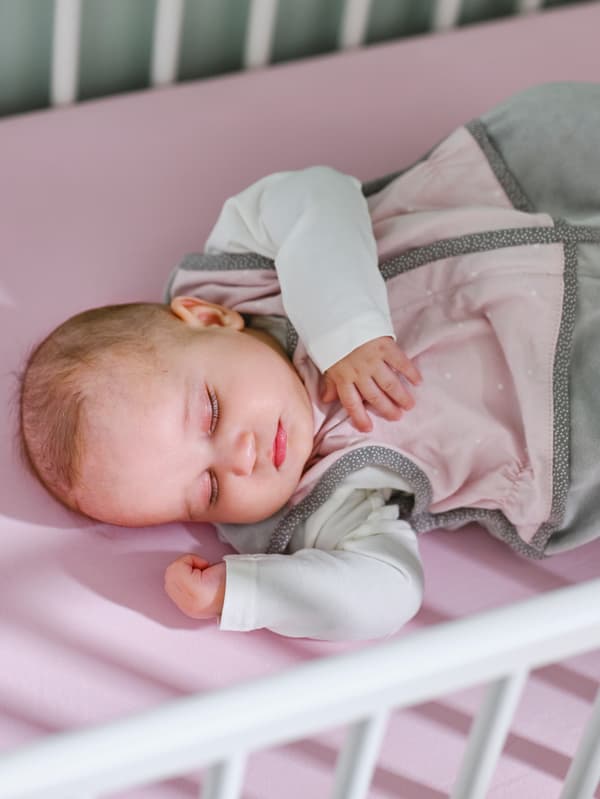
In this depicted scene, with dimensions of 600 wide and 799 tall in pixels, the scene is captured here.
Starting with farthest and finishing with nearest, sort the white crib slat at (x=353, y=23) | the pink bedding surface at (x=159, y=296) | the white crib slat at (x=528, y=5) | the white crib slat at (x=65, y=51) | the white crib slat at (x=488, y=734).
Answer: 1. the white crib slat at (x=528, y=5)
2. the white crib slat at (x=353, y=23)
3. the white crib slat at (x=65, y=51)
4. the pink bedding surface at (x=159, y=296)
5. the white crib slat at (x=488, y=734)

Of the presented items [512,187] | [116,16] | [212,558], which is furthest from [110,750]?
[116,16]

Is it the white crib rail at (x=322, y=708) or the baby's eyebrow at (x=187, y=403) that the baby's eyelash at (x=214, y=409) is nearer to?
the baby's eyebrow at (x=187, y=403)

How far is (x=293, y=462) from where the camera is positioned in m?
0.96

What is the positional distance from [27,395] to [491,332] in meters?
0.38

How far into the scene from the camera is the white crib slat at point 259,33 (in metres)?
1.39

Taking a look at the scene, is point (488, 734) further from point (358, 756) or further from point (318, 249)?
point (318, 249)

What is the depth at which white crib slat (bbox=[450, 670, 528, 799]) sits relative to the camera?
62 cm

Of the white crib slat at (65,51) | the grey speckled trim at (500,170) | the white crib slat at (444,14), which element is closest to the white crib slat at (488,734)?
the grey speckled trim at (500,170)

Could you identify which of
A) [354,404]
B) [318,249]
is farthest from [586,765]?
[318,249]

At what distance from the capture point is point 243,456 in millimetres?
908

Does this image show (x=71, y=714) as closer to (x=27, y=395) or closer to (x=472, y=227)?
(x=27, y=395)

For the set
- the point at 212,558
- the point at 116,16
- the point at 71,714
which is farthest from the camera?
the point at 116,16

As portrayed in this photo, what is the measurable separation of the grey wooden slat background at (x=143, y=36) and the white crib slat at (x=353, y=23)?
0.06 m

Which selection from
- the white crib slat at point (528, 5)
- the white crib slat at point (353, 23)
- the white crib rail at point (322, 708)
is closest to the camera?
the white crib rail at point (322, 708)
